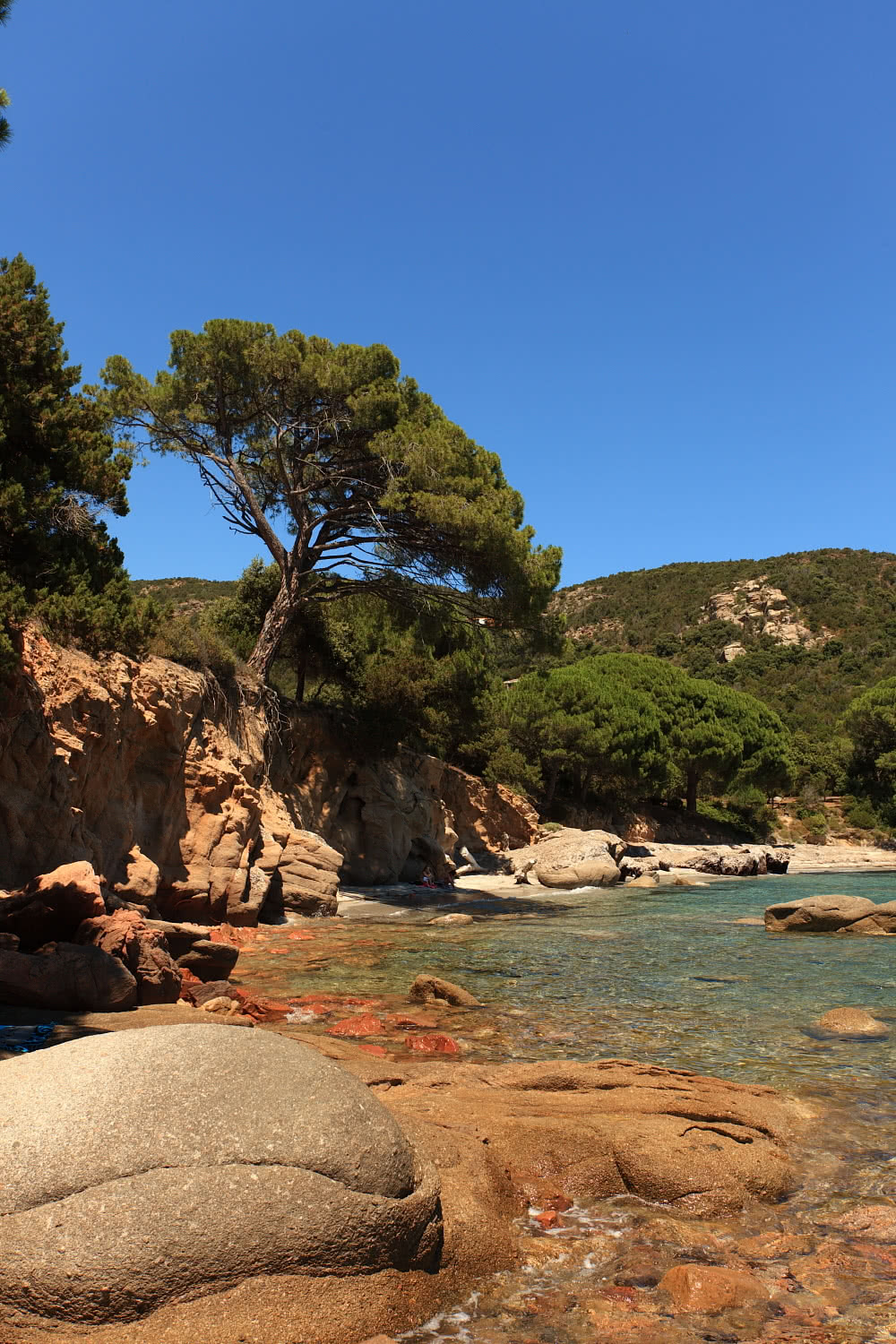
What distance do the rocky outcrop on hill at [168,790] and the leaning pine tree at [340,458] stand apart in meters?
3.76

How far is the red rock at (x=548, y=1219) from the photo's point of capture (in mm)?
4445

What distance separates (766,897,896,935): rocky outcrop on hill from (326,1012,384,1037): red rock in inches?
423

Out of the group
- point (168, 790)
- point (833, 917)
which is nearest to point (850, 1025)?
point (833, 917)

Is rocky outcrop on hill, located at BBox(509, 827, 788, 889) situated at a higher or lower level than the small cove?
lower

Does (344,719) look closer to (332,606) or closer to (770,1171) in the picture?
(332,606)

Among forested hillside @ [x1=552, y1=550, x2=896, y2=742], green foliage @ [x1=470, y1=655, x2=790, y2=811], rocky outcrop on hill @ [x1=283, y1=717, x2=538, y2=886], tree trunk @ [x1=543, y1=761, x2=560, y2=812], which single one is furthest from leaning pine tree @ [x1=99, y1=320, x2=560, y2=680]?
forested hillside @ [x1=552, y1=550, x2=896, y2=742]

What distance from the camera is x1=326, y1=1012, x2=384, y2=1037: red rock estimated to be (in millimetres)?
8258

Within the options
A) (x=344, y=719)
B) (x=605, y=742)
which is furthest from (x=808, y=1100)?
(x=605, y=742)

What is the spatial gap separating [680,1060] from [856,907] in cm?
1110

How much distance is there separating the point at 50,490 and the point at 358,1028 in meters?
10.6

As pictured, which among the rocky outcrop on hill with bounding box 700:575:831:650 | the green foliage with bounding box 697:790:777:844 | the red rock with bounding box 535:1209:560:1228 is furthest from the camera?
the rocky outcrop on hill with bounding box 700:575:831:650

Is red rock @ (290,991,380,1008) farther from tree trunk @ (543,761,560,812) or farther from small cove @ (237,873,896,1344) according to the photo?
tree trunk @ (543,761,560,812)

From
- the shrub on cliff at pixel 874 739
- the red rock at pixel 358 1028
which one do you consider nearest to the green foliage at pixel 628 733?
the shrub on cliff at pixel 874 739

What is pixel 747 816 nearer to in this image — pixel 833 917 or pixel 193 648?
pixel 833 917
